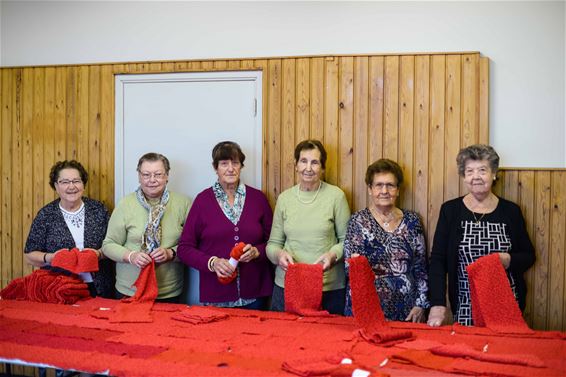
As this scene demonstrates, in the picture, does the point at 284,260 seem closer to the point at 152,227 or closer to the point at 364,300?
the point at 364,300

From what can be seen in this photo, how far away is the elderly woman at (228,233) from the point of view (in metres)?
3.74

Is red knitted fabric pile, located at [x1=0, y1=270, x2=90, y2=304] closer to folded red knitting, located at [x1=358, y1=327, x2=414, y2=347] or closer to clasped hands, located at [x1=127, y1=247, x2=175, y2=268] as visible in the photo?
clasped hands, located at [x1=127, y1=247, x2=175, y2=268]

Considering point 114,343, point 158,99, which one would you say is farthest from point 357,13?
point 114,343

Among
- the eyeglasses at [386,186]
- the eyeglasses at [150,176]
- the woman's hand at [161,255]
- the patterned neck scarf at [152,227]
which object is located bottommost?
the woman's hand at [161,255]

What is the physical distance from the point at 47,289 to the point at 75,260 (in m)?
0.25

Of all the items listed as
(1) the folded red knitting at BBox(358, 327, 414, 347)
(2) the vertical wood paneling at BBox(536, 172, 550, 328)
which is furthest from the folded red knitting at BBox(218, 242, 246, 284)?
(2) the vertical wood paneling at BBox(536, 172, 550, 328)

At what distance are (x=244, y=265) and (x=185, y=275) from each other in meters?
0.71

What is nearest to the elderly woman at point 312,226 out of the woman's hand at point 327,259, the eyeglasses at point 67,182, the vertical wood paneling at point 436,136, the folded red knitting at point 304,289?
the woman's hand at point 327,259

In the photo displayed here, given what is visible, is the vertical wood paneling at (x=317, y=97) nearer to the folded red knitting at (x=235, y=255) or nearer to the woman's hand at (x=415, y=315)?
the folded red knitting at (x=235, y=255)

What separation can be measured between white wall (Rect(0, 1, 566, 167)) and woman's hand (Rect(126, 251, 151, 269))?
4.80 feet

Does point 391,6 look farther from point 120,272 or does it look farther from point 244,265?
point 120,272

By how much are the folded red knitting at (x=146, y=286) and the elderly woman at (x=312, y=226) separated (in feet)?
2.22

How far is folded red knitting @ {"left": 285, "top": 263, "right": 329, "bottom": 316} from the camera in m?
3.29

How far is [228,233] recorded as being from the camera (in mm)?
3734
